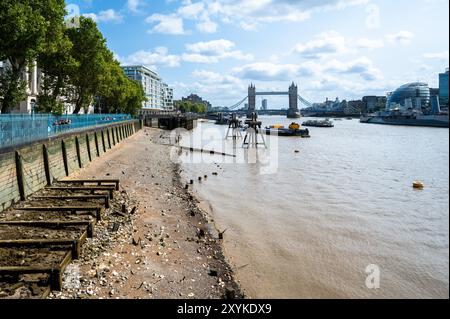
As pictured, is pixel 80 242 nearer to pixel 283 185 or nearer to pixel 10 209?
pixel 10 209

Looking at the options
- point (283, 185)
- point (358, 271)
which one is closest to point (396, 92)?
point (283, 185)

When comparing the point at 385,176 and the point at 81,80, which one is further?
the point at 81,80

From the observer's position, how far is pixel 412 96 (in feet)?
617

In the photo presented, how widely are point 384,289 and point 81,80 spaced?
42.1 meters

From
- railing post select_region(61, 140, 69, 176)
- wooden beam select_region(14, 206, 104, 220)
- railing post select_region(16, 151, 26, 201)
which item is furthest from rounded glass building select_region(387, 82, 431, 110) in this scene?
railing post select_region(16, 151, 26, 201)

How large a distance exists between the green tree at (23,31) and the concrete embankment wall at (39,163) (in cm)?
608

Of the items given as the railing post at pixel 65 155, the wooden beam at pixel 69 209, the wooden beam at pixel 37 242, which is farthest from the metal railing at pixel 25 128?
the wooden beam at pixel 37 242

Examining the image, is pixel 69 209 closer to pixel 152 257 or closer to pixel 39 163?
pixel 152 257

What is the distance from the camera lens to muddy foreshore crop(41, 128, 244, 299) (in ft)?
32.1

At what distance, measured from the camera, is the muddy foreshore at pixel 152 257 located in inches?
385

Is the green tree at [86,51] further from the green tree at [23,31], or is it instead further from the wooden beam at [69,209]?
the wooden beam at [69,209]
